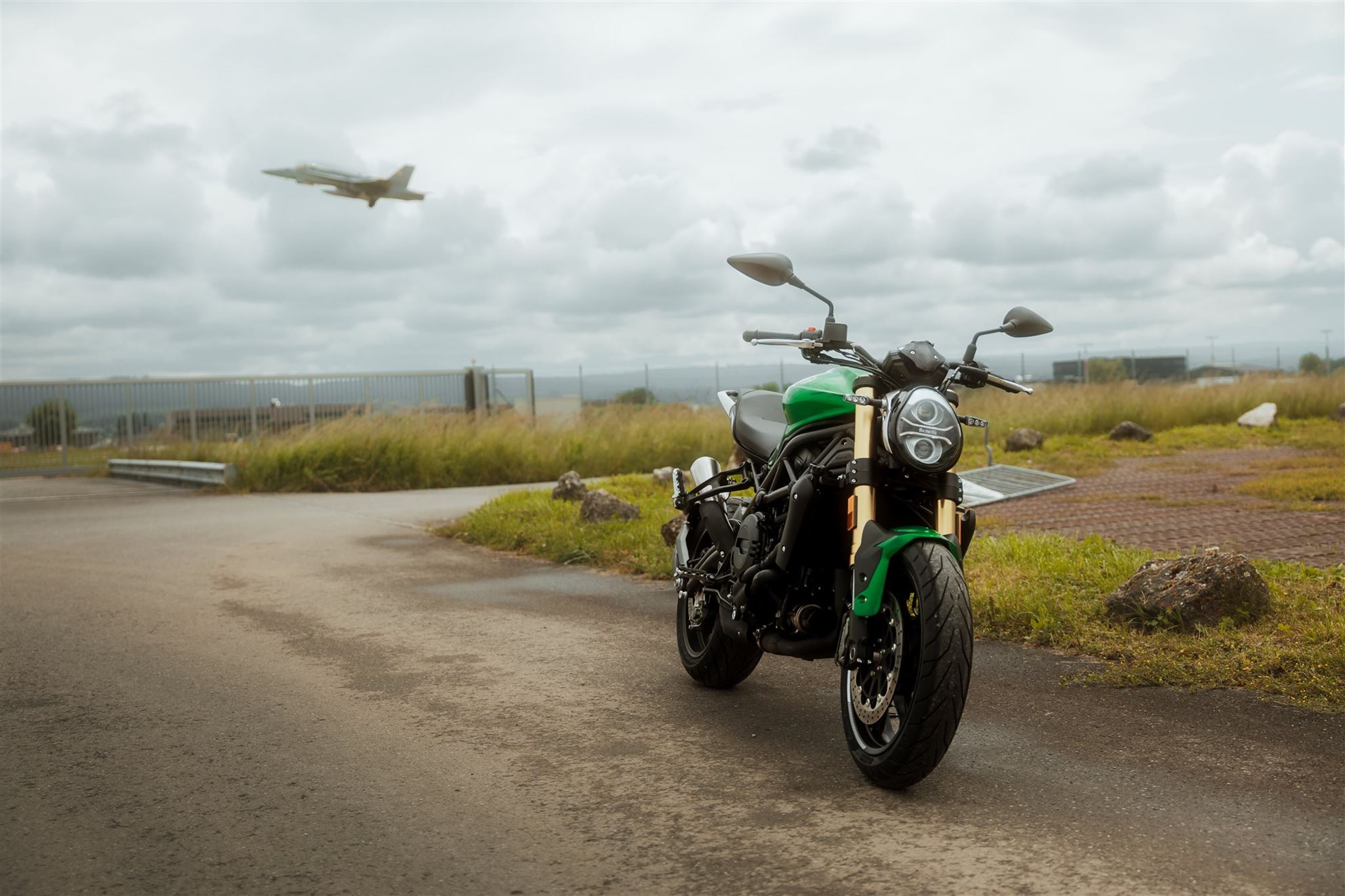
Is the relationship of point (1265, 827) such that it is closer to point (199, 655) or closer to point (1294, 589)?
point (1294, 589)

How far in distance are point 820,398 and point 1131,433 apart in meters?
15.4

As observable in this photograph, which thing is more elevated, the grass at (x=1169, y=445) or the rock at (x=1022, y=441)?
the rock at (x=1022, y=441)

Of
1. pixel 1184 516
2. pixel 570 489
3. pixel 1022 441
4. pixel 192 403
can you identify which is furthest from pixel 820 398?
pixel 192 403

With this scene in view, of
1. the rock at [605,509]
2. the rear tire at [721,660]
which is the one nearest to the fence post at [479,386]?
the rock at [605,509]

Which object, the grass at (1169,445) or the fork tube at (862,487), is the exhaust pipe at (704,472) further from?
the grass at (1169,445)

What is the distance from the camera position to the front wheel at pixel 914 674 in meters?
3.50

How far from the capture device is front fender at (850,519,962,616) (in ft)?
12.1

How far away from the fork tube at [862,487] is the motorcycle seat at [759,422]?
817 mm

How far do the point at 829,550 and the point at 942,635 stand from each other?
0.90m

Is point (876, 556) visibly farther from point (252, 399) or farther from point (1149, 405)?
point (252, 399)

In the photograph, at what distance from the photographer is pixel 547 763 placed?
13.3 ft

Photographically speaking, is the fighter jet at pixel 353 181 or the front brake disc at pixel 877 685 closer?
the front brake disc at pixel 877 685

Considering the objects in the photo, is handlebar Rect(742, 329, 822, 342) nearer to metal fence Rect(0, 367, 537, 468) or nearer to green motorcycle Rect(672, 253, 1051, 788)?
green motorcycle Rect(672, 253, 1051, 788)

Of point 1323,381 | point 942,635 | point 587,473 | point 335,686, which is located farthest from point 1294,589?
point 1323,381
